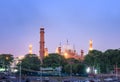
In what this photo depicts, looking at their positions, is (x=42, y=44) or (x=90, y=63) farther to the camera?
(x=42, y=44)

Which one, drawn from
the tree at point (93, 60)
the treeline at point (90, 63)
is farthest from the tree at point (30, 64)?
the tree at point (93, 60)

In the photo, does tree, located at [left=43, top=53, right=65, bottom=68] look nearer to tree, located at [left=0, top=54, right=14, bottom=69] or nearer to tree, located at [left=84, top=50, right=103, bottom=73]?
tree, located at [left=84, top=50, right=103, bottom=73]

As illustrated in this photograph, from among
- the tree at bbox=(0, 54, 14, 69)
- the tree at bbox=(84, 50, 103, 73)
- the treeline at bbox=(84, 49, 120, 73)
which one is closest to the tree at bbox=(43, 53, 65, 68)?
the tree at bbox=(84, 50, 103, 73)

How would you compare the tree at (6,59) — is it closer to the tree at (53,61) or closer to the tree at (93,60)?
the tree at (53,61)

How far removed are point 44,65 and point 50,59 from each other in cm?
269

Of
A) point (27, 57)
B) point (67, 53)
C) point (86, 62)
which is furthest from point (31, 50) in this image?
point (86, 62)

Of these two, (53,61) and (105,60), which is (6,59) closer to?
(53,61)

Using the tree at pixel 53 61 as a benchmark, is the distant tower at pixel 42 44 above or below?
above

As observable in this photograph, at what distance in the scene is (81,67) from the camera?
103 m

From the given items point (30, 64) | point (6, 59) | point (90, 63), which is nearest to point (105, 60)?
point (90, 63)

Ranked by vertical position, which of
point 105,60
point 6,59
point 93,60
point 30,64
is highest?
point 6,59

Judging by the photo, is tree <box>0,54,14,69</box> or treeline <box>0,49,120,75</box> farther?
tree <box>0,54,14,69</box>

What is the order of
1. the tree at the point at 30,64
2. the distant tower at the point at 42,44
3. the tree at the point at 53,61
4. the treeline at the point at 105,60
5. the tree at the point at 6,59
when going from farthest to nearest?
the distant tower at the point at 42,44 < the tree at the point at 6,59 < the tree at the point at 53,61 < the treeline at the point at 105,60 < the tree at the point at 30,64

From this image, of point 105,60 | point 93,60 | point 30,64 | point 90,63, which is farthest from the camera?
point 90,63
